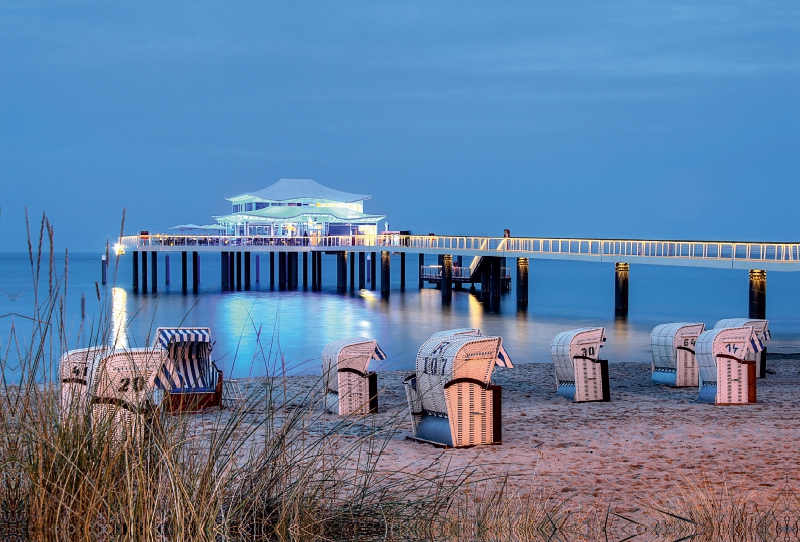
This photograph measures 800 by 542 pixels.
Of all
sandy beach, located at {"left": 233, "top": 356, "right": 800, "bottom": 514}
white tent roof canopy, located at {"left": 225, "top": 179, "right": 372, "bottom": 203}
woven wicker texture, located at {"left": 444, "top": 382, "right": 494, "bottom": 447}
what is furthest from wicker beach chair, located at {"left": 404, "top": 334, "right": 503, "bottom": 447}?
white tent roof canopy, located at {"left": 225, "top": 179, "right": 372, "bottom": 203}

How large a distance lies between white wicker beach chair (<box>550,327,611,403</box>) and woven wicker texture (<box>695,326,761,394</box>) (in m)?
1.08

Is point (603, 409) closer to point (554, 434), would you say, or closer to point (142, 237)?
point (554, 434)

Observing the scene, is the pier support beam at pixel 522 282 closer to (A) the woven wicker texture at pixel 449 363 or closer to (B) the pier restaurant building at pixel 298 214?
(B) the pier restaurant building at pixel 298 214

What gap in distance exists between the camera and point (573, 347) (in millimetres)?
10430

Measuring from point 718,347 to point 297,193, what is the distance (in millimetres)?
47188

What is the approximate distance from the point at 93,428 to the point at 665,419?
6880 mm

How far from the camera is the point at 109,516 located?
3008 mm

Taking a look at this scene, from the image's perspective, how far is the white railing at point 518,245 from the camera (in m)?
27.5

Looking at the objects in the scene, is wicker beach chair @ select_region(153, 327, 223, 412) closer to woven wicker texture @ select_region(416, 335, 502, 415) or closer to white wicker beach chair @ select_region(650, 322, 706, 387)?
woven wicker texture @ select_region(416, 335, 502, 415)

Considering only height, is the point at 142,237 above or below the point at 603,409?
above

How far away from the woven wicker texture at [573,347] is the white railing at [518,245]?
57.2ft

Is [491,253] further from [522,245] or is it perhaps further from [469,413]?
[469,413]

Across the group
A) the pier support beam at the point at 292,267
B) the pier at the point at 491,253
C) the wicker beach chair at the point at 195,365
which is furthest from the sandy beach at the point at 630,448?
the pier support beam at the point at 292,267

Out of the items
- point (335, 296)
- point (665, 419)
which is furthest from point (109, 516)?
point (335, 296)
